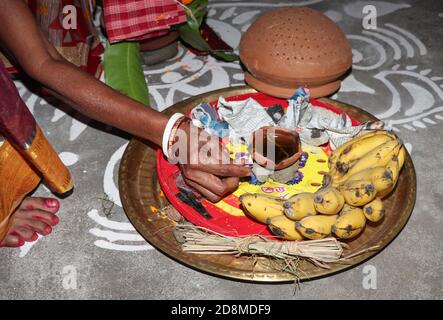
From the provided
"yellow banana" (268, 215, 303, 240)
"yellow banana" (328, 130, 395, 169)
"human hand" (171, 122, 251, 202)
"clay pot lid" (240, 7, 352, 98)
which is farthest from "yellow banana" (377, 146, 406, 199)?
"clay pot lid" (240, 7, 352, 98)

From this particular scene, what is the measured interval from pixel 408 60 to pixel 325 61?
0.67m

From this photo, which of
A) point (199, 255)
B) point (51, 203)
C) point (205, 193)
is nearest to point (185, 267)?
point (199, 255)

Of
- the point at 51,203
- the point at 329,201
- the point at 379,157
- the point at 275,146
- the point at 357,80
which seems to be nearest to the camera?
the point at 329,201

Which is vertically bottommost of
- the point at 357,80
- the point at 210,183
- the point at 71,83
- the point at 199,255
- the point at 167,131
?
the point at 357,80

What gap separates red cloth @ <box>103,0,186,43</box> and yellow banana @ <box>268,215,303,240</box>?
3.63 feet

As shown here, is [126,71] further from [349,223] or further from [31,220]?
[349,223]

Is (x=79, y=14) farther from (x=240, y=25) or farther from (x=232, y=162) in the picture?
(x=232, y=162)

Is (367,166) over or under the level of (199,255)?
over

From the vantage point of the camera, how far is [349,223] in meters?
1.18

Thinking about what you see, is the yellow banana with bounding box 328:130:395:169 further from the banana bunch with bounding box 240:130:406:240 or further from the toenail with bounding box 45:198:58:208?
the toenail with bounding box 45:198:58:208

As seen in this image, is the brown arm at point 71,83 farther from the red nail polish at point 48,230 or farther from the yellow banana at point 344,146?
the yellow banana at point 344,146

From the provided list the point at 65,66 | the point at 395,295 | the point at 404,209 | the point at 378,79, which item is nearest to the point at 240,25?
the point at 378,79

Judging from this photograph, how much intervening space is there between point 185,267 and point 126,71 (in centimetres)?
90

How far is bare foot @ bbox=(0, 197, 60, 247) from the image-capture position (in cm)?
145
